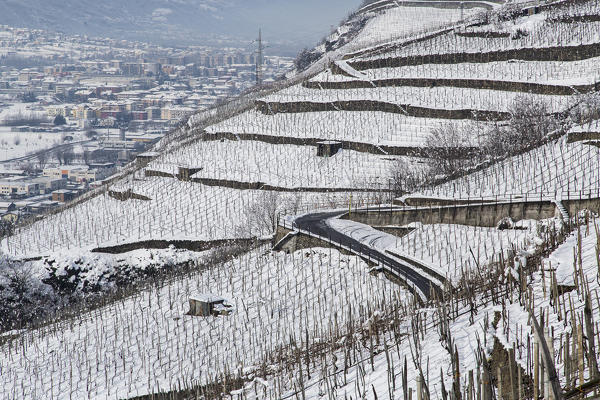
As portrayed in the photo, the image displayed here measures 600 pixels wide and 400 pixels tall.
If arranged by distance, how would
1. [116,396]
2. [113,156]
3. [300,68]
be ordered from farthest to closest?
[113,156]
[300,68]
[116,396]

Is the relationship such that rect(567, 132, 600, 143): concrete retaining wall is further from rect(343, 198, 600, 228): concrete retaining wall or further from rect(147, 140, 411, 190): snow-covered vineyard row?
rect(147, 140, 411, 190): snow-covered vineyard row

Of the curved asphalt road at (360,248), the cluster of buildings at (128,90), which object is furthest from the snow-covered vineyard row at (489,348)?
the cluster of buildings at (128,90)

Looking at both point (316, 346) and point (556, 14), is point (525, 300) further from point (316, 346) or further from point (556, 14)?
point (556, 14)

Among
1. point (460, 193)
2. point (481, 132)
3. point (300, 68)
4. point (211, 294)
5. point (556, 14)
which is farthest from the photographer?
point (300, 68)

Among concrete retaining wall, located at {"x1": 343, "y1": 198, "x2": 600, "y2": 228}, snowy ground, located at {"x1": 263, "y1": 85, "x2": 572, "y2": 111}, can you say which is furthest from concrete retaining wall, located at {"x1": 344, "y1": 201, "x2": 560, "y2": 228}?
snowy ground, located at {"x1": 263, "y1": 85, "x2": 572, "y2": 111}

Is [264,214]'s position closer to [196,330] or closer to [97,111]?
[196,330]

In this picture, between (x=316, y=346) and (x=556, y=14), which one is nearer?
(x=316, y=346)

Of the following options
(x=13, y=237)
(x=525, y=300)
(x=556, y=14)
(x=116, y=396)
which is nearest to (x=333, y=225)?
(x=116, y=396)

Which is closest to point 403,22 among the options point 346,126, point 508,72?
point 508,72
